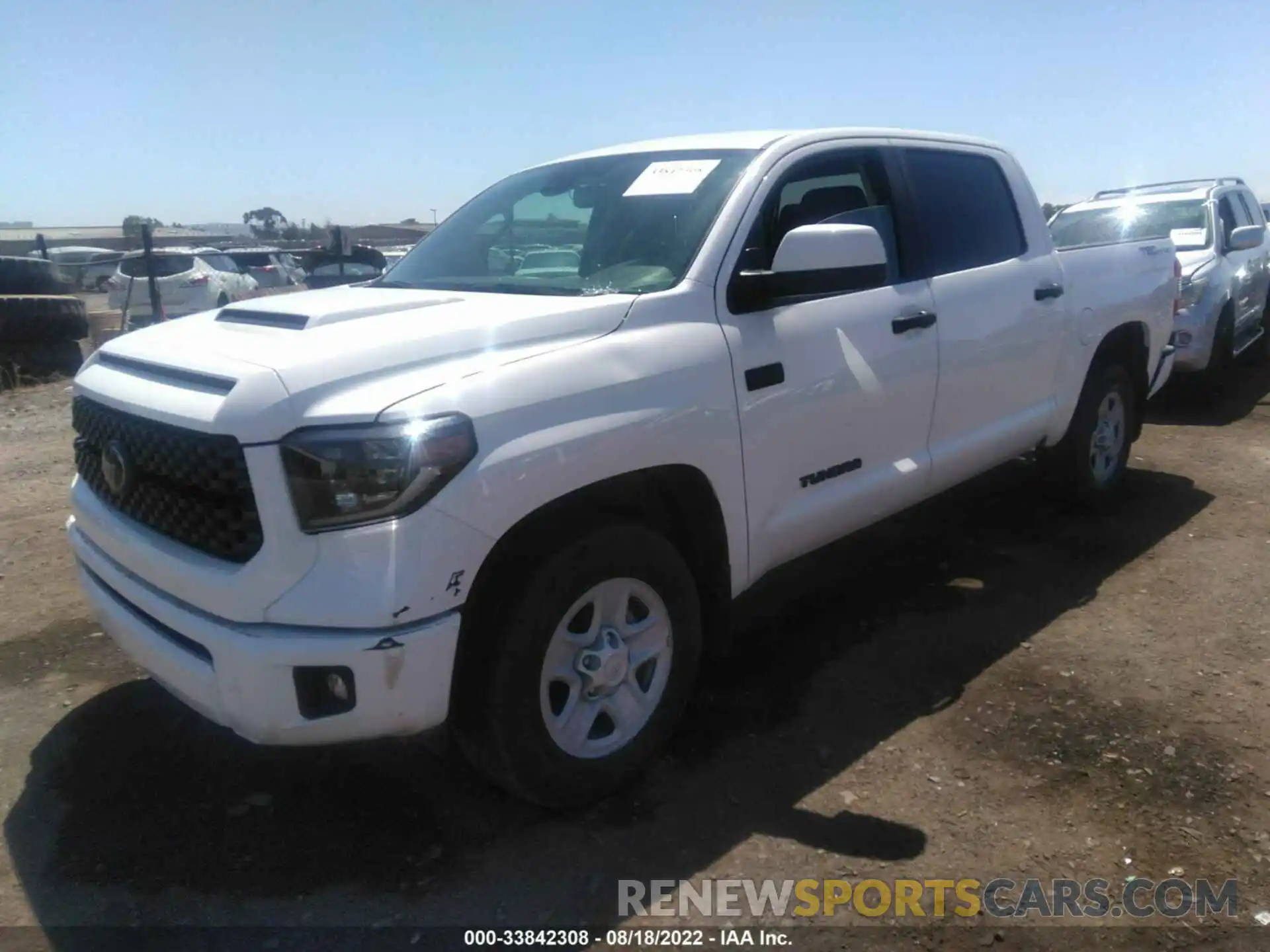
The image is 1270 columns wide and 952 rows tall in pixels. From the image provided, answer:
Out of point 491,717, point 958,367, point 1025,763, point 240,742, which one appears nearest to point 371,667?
point 491,717

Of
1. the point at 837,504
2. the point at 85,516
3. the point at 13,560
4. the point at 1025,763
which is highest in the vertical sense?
the point at 85,516

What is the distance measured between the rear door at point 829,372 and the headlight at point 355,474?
3.79ft

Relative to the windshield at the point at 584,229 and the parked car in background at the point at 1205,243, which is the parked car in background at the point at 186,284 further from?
the windshield at the point at 584,229

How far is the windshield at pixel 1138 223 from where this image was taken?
8734mm

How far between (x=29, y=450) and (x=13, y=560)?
2701mm

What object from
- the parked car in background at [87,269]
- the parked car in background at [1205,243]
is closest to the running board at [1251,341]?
the parked car in background at [1205,243]

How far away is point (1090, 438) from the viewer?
5270 millimetres

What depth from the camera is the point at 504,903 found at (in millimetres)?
2629

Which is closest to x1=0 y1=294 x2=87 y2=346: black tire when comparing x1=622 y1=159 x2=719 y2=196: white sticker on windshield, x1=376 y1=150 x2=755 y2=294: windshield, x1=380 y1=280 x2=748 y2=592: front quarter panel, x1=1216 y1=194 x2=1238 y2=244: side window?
x1=376 y1=150 x2=755 y2=294: windshield

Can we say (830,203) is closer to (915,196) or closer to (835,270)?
(915,196)

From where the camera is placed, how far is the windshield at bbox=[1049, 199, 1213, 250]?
8.73 m

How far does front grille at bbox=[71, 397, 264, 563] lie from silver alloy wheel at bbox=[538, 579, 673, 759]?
87 centimetres

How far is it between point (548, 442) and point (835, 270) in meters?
1.24

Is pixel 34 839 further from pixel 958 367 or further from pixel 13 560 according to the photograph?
pixel 958 367
